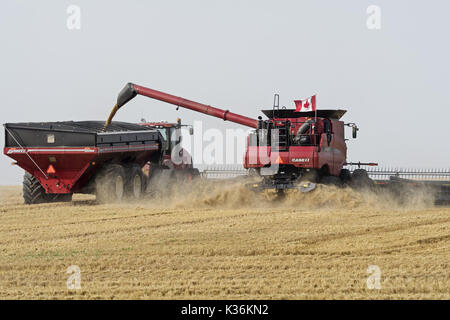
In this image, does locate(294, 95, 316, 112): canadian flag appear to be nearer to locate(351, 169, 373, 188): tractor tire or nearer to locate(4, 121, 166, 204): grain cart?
locate(351, 169, 373, 188): tractor tire

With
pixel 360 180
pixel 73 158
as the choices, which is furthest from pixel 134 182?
pixel 360 180

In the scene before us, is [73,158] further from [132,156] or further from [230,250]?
[230,250]

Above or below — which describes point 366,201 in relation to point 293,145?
below

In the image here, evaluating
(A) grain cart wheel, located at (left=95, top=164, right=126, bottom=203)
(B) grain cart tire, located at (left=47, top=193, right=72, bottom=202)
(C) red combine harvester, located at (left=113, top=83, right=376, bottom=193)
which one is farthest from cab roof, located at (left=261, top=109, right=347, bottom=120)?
(B) grain cart tire, located at (left=47, top=193, right=72, bottom=202)

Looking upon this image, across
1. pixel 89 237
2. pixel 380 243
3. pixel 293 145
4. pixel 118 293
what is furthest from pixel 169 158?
pixel 118 293

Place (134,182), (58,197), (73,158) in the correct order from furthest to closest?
(58,197), (134,182), (73,158)

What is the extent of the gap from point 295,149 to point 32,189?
7545 millimetres

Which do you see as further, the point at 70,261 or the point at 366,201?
the point at 366,201

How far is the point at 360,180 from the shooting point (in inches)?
785

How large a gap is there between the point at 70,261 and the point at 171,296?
267 cm
